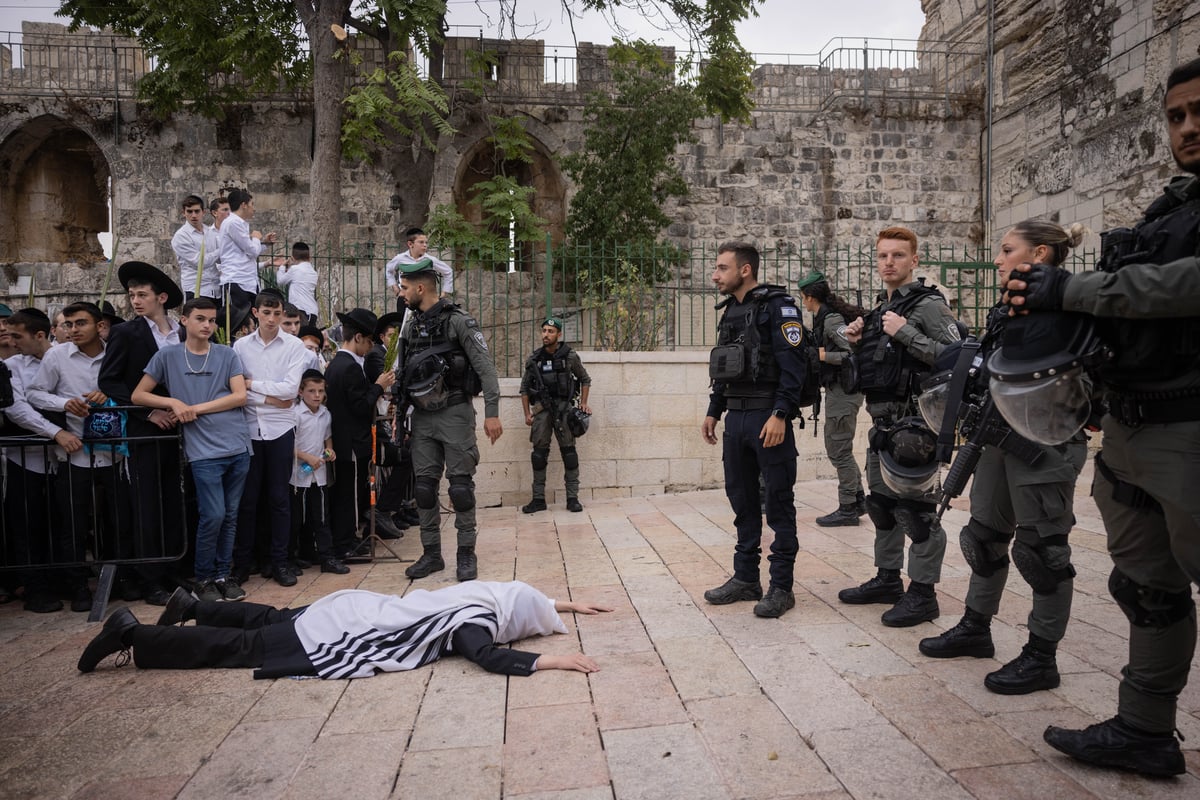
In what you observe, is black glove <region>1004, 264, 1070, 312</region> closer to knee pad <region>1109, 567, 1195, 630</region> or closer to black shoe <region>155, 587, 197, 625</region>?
knee pad <region>1109, 567, 1195, 630</region>

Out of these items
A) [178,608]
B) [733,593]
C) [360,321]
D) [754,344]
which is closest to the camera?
[178,608]

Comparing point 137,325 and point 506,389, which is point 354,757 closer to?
point 137,325

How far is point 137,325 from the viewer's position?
17.7 ft

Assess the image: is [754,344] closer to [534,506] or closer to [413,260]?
[534,506]

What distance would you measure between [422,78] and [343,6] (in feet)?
5.25

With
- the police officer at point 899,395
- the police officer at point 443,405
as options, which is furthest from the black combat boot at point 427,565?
the police officer at point 899,395

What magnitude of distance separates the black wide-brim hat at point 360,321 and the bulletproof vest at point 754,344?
3350 mm

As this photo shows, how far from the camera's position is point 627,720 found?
305 centimetres

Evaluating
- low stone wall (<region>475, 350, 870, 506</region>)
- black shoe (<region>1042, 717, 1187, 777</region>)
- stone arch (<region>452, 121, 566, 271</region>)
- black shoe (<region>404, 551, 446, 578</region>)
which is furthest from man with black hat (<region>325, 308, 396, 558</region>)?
stone arch (<region>452, 121, 566, 271</region>)

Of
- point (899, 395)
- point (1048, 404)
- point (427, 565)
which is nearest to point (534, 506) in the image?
point (427, 565)

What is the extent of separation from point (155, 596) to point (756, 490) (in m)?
4.13

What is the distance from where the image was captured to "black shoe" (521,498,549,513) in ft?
28.4

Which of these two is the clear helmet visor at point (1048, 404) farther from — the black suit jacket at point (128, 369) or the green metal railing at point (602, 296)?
A: the green metal railing at point (602, 296)

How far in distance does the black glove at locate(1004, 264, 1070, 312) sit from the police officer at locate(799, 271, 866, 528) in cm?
409
